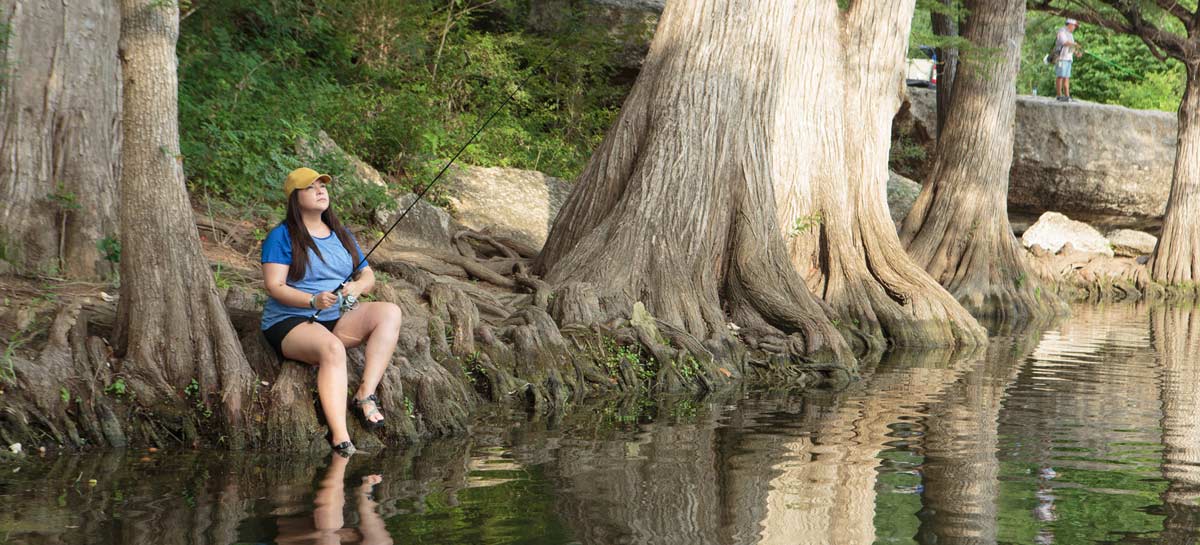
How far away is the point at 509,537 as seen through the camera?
4.75 m

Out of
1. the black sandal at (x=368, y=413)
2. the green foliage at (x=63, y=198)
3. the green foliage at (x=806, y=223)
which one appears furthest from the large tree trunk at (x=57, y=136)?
the green foliage at (x=806, y=223)

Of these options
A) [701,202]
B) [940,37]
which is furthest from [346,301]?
[940,37]

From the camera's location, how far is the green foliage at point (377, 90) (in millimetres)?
11039

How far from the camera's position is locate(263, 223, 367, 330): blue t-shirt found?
671 cm

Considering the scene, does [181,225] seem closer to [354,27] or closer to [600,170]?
[600,170]

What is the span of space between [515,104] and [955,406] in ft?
36.1

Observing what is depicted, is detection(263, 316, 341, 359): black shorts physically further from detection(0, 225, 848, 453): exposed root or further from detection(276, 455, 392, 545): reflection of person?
detection(276, 455, 392, 545): reflection of person

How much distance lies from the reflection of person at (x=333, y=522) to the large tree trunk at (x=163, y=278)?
1.18 metres

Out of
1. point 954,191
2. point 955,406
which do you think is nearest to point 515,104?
point 954,191

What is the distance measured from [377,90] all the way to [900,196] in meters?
9.11

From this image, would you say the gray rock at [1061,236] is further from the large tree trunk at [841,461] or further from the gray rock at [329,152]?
the gray rock at [329,152]

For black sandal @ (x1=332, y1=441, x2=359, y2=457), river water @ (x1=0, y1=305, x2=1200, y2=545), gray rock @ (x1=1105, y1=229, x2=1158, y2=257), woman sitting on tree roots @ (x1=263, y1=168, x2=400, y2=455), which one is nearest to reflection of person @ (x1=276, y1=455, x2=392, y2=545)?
river water @ (x1=0, y1=305, x2=1200, y2=545)

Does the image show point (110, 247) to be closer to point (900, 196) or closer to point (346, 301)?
point (346, 301)

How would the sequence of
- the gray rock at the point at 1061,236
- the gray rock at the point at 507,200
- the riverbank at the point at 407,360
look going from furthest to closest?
the gray rock at the point at 1061,236, the gray rock at the point at 507,200, the riverbank at the point at 407,360
